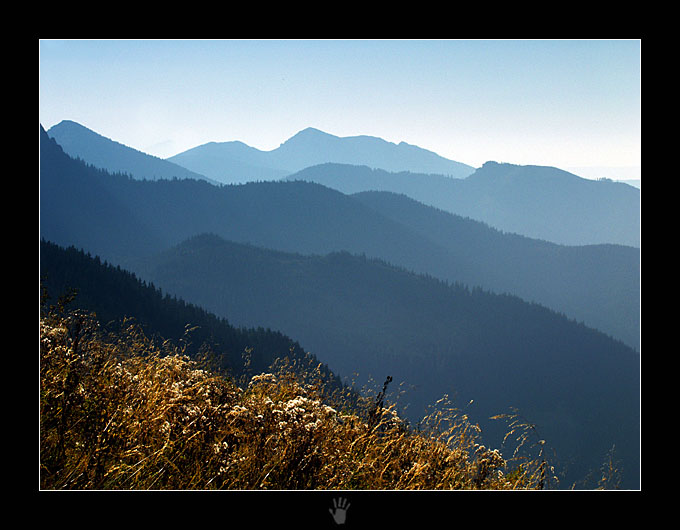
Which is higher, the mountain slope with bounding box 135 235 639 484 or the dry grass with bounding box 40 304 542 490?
the dry grass with bounding box 40 304 542 490

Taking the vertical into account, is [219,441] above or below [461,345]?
above

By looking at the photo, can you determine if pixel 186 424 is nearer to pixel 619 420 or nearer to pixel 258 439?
pixel 258 439

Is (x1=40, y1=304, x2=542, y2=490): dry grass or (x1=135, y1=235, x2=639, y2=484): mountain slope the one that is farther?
(x1=135, y1=235, x2=639, y2=484): mountain slope

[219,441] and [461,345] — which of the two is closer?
[219,441]
